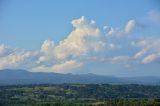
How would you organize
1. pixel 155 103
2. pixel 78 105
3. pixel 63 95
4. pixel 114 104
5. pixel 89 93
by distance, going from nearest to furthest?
pixel 155 103 < pixel 114 104 < pixel 78 105 < pixel 63 95 < pixel 89 93

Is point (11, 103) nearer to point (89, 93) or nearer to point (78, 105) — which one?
point (78, 105)

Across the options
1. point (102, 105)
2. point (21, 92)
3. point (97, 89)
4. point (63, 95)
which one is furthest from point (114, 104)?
point (97, 89)

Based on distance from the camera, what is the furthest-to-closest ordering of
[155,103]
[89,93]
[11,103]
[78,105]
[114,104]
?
[89,93] → [11,103] → [78,105] → [114,104] → [155,103]

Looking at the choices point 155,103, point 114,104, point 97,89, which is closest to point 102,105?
point 114,104

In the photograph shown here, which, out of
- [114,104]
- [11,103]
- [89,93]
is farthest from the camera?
[89,93]

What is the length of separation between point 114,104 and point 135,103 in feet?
21.2

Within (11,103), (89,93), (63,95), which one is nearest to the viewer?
(11,103)

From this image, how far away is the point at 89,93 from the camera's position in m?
181

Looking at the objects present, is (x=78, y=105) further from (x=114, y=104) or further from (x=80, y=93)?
(x=80, y=93)

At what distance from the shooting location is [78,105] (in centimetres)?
12138

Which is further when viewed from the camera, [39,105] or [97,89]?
[97,89]

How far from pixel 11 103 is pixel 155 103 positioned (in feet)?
152

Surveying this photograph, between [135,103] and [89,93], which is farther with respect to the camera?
[89,93]

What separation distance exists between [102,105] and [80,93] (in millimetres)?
63869
